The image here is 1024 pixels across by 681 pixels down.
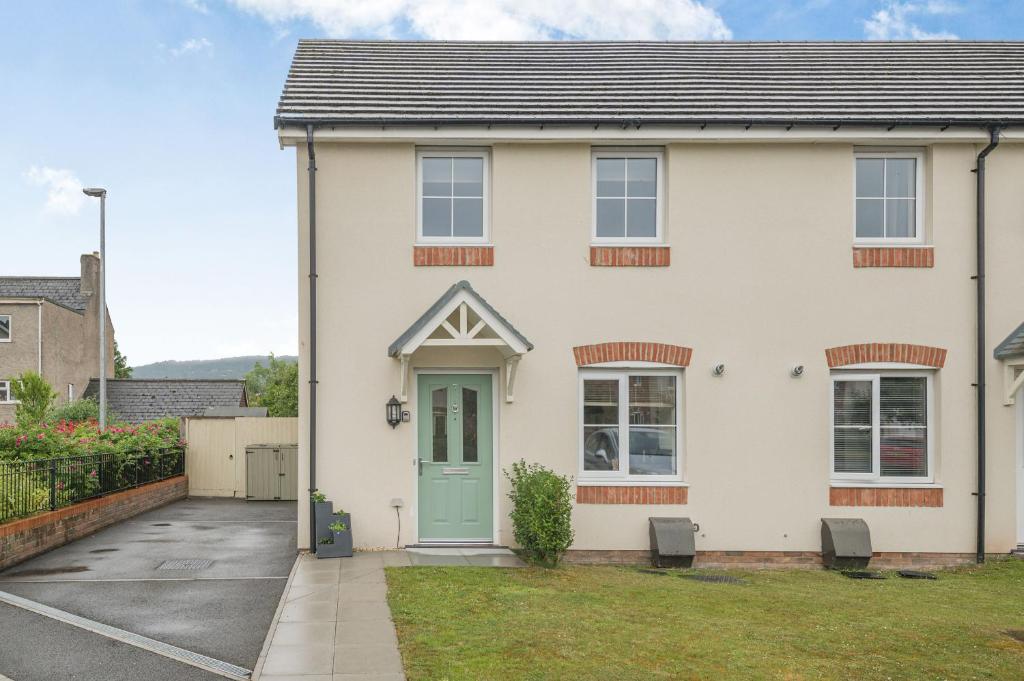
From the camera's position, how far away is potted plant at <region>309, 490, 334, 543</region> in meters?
10.8

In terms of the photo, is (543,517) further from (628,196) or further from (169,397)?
(169,397)

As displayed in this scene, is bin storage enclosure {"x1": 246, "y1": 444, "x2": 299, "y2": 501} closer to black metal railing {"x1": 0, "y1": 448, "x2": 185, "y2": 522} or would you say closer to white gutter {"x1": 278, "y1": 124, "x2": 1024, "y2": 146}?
black metal railing {"x1": 0, "y1": 448, "x2": 185, "y2": 522}

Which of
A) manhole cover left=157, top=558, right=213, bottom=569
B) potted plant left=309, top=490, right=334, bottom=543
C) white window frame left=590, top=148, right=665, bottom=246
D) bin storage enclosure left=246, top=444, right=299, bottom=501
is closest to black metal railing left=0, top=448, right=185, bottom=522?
manhole cover left=157, top=558, right=213, bottom=569

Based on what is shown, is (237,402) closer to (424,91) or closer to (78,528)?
(78,528)

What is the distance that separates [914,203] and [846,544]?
491 cm

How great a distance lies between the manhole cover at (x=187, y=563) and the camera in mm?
10914

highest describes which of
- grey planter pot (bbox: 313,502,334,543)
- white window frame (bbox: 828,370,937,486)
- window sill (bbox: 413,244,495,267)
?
window sill (bbox: 413,244,495,267)

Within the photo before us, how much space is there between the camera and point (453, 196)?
11.6 meters

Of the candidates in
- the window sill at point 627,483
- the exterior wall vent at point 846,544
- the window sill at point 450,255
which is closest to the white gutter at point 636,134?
the window sill at point 450,255

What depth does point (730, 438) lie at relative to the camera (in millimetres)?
11516

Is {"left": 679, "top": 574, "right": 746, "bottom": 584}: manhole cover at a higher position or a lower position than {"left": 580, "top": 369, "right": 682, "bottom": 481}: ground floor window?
lower

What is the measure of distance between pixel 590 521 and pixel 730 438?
2252mm

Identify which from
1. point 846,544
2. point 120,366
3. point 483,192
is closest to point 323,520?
point 483,192

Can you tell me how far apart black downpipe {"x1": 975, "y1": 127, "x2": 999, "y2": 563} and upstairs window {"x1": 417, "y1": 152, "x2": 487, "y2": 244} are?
22.6ft
